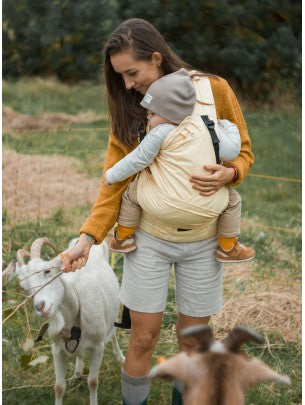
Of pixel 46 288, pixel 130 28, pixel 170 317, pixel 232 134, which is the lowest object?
pixel 170 317

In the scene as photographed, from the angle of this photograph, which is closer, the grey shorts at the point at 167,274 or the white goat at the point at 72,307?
the grey shorts at the point at 167,274

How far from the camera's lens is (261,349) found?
5.07 metres

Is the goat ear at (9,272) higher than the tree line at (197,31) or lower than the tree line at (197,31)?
higher

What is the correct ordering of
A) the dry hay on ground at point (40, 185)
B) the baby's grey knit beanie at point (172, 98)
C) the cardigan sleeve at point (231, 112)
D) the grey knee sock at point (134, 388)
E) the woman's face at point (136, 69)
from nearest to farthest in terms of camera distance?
the baby's grey knit beanie at point (172, 98)
the woman's face at point (136, 69)
the cardigan sleeve at point (231, 112)
the grey knee sock at point (134, 388)
the dry hay on ground at point (40, 185)

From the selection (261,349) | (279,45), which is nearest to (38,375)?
(261,349)

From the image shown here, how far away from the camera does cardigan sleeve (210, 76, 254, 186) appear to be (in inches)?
132

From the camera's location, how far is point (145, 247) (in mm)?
3395

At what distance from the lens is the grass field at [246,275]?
4.45 m

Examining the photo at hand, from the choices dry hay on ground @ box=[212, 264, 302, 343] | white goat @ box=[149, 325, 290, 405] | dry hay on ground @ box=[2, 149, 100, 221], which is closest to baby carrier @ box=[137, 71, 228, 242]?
white goat @ box=[149, 325, 290, 405]

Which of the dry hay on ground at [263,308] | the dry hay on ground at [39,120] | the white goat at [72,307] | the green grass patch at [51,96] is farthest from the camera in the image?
the green grass patch at [51,96]

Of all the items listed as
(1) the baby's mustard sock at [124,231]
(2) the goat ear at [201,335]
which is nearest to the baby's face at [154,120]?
(1) the baby's mustard sock at [124,231]

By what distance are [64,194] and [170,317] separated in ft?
10.1

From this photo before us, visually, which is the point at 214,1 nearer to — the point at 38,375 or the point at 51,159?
the point at 51,159

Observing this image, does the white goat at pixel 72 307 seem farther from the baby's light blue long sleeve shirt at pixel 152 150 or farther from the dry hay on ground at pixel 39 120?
the dry hay on ground at pixel 39 120
